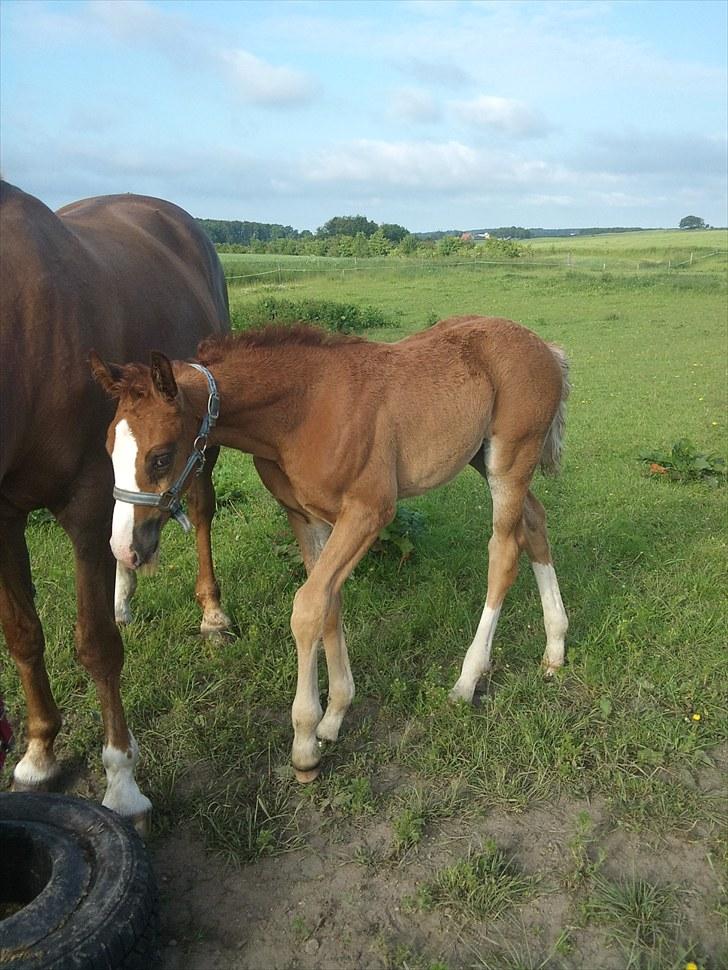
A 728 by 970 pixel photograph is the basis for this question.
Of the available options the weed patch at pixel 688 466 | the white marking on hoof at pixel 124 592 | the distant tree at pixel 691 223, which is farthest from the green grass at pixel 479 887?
the distant tree at pixel 691 223

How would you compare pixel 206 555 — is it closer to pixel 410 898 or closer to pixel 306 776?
pixel 306 776

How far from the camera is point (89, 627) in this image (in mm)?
2887

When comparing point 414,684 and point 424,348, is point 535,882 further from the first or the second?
point 424,348

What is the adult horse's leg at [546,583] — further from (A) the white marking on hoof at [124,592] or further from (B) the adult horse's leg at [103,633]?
(A) the white marking on hoof at [124,592]

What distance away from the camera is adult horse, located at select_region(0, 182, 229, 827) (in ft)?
8.38

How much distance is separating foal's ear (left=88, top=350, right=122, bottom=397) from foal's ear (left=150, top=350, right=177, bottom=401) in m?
0.13

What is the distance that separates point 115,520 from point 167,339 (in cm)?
135

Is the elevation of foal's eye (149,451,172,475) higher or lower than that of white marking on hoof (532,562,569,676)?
higher

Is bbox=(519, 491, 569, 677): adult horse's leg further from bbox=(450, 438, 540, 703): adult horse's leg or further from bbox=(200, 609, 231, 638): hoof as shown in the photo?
bbox=(200, 609, 231, 638): hoof

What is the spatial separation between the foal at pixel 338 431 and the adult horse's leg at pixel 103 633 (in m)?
0.36

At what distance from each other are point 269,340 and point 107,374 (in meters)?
0.71

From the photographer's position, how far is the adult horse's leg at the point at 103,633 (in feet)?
9.11

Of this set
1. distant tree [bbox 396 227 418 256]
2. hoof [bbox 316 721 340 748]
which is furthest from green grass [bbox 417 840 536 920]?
distant tree [bbox 396 227 418 256]

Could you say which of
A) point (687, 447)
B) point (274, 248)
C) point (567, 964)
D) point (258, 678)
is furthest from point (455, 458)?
point (274, 248)
